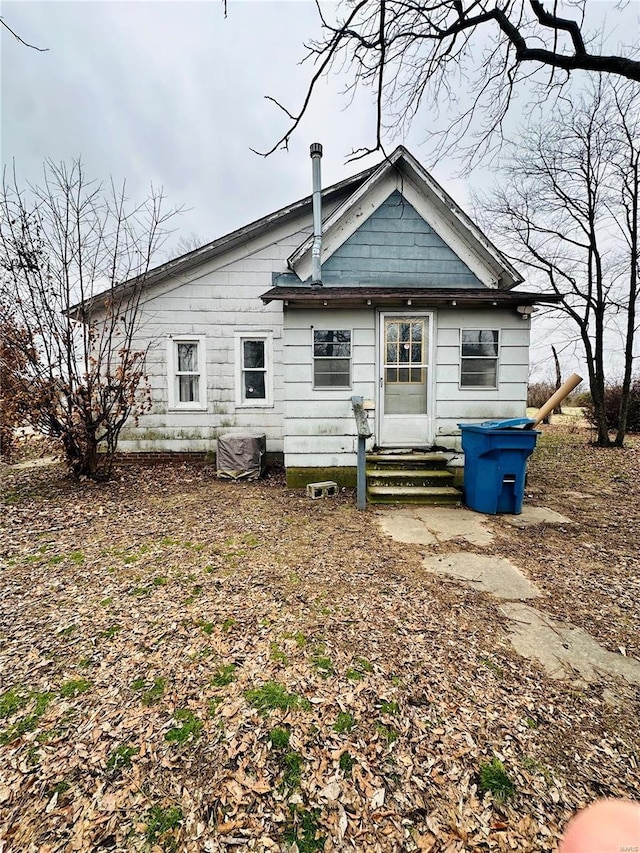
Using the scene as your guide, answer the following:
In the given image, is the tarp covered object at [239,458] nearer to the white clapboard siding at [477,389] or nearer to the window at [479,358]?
the white clapboard siding at [477,389]

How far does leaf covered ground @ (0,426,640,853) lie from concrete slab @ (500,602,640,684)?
120 millimetres

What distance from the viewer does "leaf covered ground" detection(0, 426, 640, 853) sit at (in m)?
1.66

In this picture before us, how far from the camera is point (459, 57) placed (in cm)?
503

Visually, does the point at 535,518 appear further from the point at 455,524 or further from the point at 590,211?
the point at 590,211

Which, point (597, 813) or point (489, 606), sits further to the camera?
point (489, 606)

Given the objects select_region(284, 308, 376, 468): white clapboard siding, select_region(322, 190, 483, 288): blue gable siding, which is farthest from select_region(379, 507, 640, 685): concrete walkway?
select_region(322, 190, 483, 288): blue gable siding

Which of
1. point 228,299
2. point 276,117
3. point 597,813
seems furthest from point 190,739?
point 228,299

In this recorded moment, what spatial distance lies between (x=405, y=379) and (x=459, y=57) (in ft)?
14.8

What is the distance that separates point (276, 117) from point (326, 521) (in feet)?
17.2

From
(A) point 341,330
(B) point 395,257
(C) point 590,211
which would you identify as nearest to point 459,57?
(B) point 395,257

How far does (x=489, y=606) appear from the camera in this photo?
3318 mm

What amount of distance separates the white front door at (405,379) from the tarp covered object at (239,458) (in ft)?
Result: 8.50

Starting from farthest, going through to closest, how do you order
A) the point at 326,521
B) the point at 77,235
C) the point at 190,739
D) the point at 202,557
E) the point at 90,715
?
the point at 77,235 < the point at 326,521 < the point at 202,557 < the point at 90,715 < the point at 190,739

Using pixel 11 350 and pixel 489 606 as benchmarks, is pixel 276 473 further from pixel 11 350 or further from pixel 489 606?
pixel 489 606
